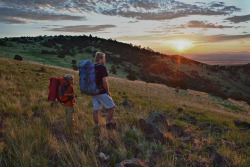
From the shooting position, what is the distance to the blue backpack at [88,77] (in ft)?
12.5

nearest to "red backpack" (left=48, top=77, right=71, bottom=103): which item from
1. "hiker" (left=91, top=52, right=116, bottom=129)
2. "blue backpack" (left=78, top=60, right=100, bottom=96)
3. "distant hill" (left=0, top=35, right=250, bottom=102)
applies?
"blue backpack" (left=78, top=60, right=100, bottom=96)

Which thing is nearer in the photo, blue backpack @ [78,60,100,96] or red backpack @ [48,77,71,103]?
blue backpack @ [78,60,100,96]

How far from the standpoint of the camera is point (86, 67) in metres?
3.83

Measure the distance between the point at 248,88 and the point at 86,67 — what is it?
86264mm

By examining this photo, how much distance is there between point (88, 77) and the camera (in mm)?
3861

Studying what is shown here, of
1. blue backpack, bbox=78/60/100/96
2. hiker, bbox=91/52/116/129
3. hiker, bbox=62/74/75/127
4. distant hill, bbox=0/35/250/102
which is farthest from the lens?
distant hill, bbox=0/35/250/102

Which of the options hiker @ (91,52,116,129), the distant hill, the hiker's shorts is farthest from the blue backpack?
the distant hill

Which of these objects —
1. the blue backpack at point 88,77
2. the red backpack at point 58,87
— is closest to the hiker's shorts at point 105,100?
the blue backpack at point 88,77

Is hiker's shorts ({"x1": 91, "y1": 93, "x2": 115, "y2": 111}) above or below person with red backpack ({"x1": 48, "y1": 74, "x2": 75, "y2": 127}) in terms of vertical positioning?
below

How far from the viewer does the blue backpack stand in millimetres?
3822

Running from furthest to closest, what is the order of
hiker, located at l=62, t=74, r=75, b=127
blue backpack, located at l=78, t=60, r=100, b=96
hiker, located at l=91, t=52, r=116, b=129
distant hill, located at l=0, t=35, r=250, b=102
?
distant hill, located at l=0, t=35, r=250, b=102
hiker, located at l=62, t=74, r=75, b=127
hiker, located at l=91, t=52, r=116, b=129
blue backpack, located at l=78, t=60, r=100, b=96

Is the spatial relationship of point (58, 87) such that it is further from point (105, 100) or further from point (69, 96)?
point (105, 100)

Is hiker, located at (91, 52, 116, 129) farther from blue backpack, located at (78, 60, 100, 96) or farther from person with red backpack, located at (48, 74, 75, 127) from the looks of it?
person with red backpack, located at (48, 74, 75, 127)

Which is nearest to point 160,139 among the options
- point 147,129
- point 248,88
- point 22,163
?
point 147,129
